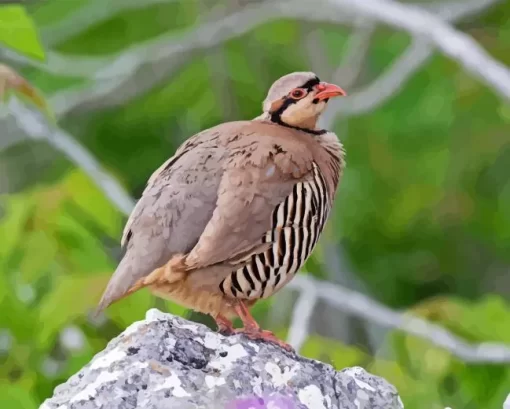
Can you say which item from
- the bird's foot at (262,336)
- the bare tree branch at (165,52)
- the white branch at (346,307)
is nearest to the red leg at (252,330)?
the bird's foot at (262,336)

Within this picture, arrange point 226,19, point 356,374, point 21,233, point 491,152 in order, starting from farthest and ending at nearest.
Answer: point 491,152
point 226,19
point 21,233
point 356,374

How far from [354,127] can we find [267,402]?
25.0 feet

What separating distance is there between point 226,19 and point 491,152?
9.43 ft

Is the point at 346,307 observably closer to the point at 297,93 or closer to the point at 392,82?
the point at 297,93

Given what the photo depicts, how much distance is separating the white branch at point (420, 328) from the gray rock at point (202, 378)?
2.82 metres

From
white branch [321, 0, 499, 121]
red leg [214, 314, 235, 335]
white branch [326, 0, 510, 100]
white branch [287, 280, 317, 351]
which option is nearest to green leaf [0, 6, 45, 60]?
red leg [214, 314, 235, 335]

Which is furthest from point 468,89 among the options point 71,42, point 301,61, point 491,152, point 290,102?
point 290,102

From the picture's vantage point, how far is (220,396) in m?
2.54

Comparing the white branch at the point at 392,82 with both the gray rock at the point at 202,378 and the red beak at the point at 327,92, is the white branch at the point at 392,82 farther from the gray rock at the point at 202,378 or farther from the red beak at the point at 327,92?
the gray rock at the point at 202,378

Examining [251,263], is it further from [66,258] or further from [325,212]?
[66,258]

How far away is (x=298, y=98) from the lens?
3943mm

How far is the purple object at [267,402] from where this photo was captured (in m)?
2.56

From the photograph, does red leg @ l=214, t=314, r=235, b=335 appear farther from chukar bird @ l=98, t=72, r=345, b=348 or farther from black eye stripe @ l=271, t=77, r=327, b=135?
black eye stripe @ l=271, t=77, r=327, b=135

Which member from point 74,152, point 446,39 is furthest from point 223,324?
point 446,39
